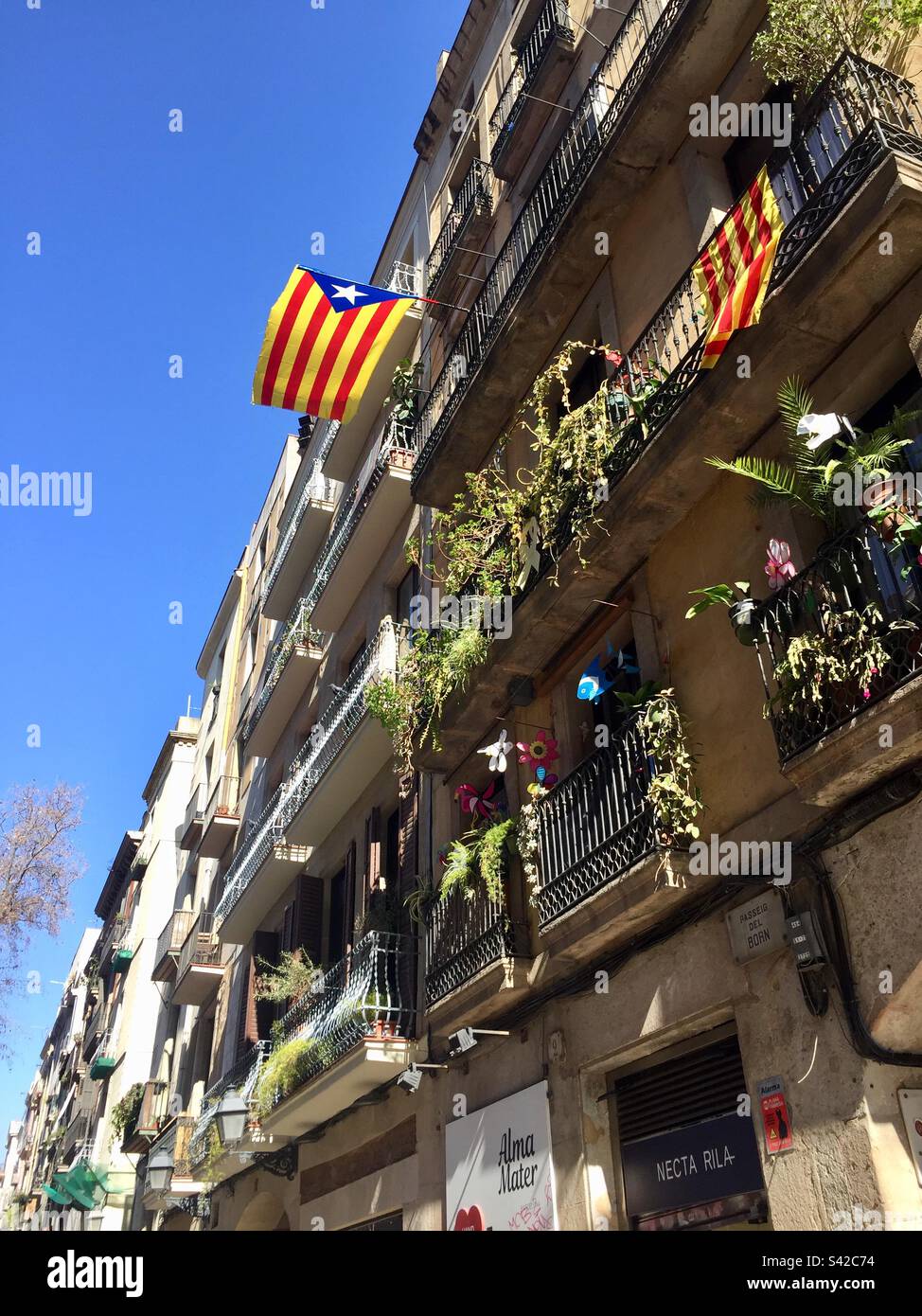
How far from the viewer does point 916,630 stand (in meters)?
4.94

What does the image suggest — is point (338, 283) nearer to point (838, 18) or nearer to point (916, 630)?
point (838, 18)

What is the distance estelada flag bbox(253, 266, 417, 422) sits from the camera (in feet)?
40.6

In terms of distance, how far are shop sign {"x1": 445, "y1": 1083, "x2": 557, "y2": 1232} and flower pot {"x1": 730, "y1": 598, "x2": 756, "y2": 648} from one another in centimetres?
411

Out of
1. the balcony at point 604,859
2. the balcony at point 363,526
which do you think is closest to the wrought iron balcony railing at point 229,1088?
the balcony at point 363,526

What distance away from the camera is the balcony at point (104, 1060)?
32.7 m

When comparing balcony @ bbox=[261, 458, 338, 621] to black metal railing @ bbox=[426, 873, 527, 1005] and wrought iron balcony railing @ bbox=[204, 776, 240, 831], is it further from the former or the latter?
black metal railing @ bbox=[426, 873, 527, 1005]

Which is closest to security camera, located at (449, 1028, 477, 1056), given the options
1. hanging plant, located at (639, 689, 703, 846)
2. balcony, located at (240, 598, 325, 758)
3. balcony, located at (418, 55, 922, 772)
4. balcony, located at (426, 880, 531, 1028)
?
balcony, located at (426, 880, 531, 1028)

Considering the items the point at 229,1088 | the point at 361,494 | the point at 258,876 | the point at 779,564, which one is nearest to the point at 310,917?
the point at 258,876

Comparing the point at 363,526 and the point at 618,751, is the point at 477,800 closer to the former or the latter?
the point at 618,751

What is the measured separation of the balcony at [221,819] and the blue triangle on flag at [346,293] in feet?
45.8

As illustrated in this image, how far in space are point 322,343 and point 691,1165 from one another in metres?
9.78

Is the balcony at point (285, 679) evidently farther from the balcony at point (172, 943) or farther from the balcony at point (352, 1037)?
the balcony at point (172, 943)

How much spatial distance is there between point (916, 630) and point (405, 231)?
16605mm

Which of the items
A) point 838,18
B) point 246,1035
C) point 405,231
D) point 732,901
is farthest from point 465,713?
point 405,231
